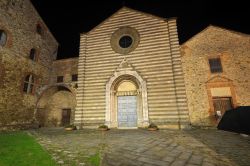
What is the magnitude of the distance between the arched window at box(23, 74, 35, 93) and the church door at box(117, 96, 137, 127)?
882 centimetres

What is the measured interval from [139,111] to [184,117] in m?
3.17

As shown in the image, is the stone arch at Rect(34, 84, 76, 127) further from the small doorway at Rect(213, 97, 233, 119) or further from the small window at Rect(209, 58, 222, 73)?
the small window at Rect(209, 58, 222, 73)

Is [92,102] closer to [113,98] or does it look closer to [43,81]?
[113,98]

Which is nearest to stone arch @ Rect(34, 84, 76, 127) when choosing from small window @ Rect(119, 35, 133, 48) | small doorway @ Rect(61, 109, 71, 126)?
small doorway @ Rect(61, 109, 71, 126)

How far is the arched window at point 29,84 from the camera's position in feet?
47.1

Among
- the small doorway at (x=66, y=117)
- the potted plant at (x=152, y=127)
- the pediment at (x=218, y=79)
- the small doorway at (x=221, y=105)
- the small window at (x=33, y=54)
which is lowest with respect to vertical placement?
the potted plant at (x=152, y=127)

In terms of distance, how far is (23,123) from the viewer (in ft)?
44.1

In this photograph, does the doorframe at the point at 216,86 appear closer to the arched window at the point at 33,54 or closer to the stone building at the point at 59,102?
the stone building at the point at 59,102

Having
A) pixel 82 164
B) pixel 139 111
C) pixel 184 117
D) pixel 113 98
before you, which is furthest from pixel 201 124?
pixel 82 164

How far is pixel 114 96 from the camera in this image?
1252cm

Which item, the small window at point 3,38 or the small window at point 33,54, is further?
the small window at point 33,54

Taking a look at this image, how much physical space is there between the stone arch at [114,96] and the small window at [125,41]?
2.52m

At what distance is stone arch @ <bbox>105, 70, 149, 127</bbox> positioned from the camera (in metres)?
11.4

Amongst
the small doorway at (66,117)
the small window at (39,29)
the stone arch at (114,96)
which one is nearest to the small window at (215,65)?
the stone arch at (114,96)
